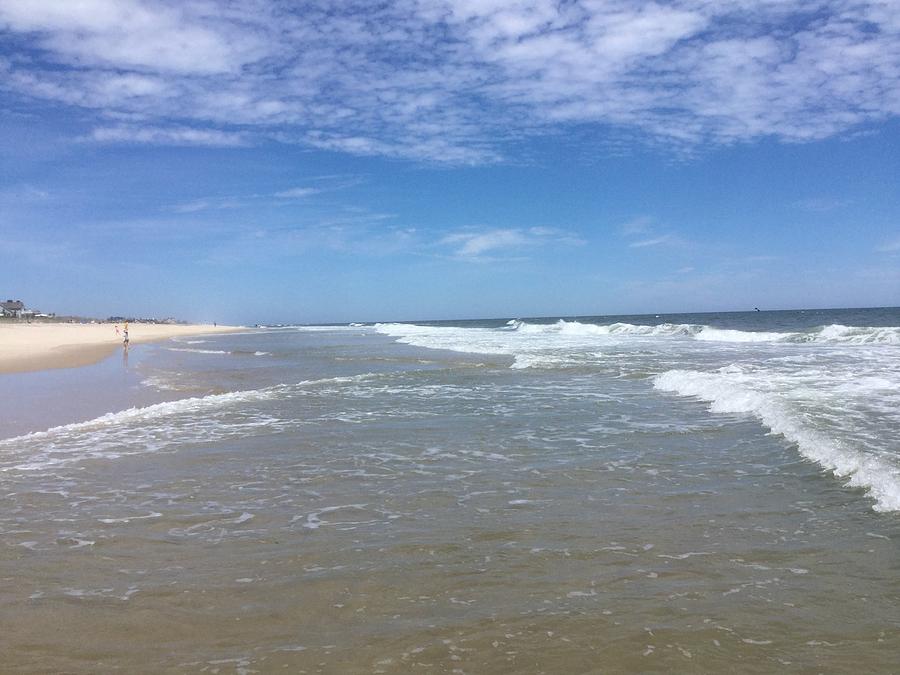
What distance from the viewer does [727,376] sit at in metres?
16.6

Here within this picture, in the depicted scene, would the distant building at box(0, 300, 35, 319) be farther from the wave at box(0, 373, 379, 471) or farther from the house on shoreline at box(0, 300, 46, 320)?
the wave at box(0, 373, 379, 471)

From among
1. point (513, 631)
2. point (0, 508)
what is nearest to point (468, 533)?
point (513, 631)

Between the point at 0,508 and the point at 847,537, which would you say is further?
the point at 0,508

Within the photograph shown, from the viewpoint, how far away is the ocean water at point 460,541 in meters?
3.70

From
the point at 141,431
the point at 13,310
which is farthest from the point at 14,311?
the point at 141,431

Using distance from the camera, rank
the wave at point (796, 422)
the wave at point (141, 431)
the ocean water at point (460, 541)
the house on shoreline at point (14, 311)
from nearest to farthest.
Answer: the ocean water at point (460, 541) < the wave at point (796, 422) < the wave at point (141, 431) < the house on shoreline at point (14, 311)

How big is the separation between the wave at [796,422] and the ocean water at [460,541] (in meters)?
0.07

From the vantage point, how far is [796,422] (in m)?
9.73

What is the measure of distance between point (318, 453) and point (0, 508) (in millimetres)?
3647

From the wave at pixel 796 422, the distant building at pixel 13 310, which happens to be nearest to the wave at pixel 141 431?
the wave at pixel 796 422

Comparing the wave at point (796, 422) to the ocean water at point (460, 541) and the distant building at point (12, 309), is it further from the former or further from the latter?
the distant building at point (12, 309)

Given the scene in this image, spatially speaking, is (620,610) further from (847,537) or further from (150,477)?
(150,477)

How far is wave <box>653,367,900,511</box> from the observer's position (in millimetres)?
6594

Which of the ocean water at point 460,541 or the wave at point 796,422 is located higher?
the wave at point 796,422
